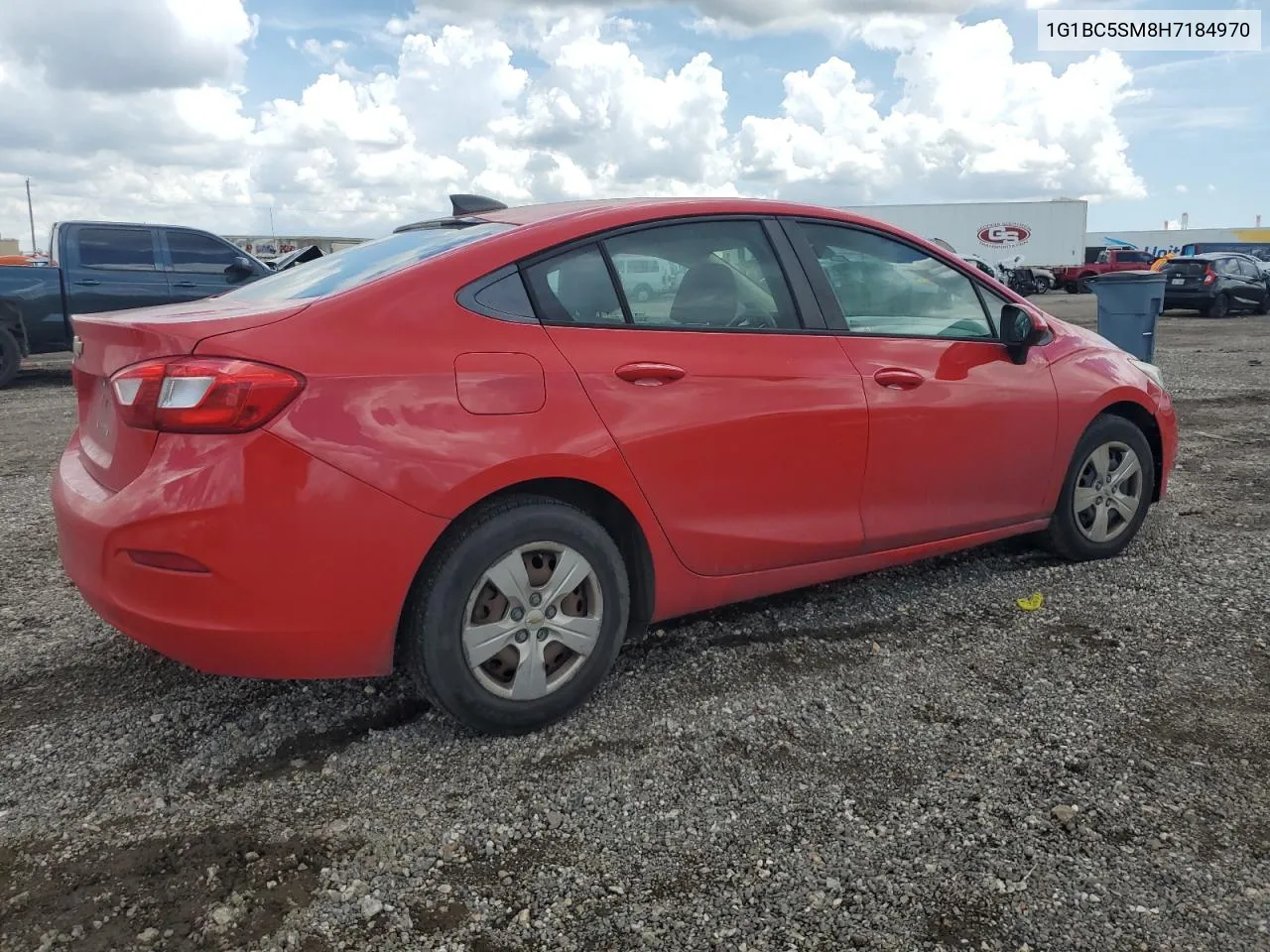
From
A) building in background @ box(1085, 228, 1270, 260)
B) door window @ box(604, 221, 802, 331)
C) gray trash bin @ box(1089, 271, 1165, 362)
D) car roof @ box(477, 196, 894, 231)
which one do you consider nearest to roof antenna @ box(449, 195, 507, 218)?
car roof @ box(477, 196, 894, 231)

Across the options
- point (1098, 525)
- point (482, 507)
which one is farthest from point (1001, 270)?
point (482, 507)

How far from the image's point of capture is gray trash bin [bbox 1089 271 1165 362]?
903 centimetres

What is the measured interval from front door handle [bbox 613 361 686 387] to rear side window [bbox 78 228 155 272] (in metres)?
10.5

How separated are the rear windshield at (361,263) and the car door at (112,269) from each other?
9.12 meters

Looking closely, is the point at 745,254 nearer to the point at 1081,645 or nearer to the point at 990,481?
the point at 990,481

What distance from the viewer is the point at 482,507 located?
2766 millimetres

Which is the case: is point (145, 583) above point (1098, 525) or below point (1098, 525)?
above

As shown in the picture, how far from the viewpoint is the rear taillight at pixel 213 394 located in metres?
2.46

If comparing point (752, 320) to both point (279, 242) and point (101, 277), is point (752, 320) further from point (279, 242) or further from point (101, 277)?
point (279, 242)

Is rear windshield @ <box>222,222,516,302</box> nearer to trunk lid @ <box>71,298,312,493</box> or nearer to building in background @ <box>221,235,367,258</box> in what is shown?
trunk lid @ <box>71,298,312,493</box>

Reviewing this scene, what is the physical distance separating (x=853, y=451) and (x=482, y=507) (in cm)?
139

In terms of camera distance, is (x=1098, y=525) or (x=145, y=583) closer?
(x=145, y=583)

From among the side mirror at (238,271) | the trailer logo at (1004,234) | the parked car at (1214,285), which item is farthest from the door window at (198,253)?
the trailer logo at (1004,234)

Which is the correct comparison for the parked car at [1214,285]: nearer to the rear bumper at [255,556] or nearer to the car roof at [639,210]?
the car roof at [639,210]
